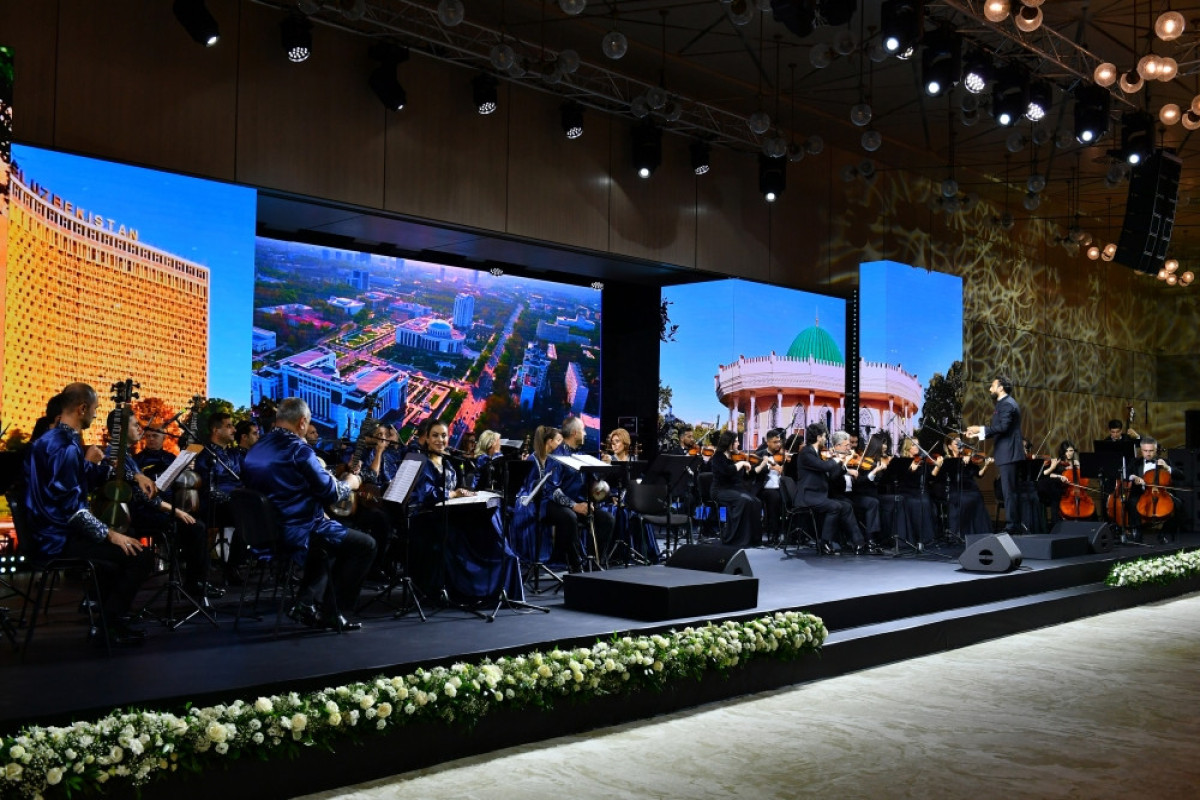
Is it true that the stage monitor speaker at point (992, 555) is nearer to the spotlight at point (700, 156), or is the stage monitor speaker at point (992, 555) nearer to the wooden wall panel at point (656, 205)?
the wooden wall panel at point (656, 205)

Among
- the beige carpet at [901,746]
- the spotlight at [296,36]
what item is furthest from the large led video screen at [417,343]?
the beige carpet at [901,746]

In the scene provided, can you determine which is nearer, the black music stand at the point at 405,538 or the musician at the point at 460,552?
the black music stand at the point at 405,538

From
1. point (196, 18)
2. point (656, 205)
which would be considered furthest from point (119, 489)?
point (656, 205)

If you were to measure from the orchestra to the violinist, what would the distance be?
3 centimetres

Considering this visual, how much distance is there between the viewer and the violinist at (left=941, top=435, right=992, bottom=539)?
1151cm

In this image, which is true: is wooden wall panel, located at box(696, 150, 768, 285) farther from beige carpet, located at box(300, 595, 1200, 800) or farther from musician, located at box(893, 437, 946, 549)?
beige carpet, located at box(300, 595, 1200, 800)

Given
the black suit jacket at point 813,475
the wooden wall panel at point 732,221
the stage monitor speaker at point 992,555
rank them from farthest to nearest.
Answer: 1. the wooden wall panel at point 732,221
2. the black suit jacket at point 813,475
3. the stage monitor speaker at point 992,555

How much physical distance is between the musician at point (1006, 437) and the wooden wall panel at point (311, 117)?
20.5 feet

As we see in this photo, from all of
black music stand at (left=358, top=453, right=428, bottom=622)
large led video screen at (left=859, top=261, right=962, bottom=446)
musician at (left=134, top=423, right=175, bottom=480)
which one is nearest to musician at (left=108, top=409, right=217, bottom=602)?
musician at (left=134, top=423, right=175, bottom=480)

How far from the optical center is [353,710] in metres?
4.27

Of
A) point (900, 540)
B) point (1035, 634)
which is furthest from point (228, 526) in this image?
point (900, 540)

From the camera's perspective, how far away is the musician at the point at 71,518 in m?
5.14

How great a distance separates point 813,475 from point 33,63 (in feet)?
24.7

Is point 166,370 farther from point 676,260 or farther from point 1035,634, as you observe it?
point 1035,634
